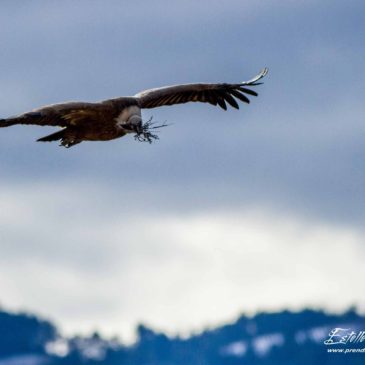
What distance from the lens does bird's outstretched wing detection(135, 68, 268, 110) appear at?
54.0m

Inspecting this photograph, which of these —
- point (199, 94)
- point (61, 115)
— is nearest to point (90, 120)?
point (61, 115)

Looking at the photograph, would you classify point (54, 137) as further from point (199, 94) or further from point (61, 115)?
point (199, 94)

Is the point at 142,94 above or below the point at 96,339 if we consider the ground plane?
above

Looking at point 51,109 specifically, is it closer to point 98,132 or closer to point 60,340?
point 98,132

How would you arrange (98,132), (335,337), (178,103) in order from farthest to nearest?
1. (335,337)
2. (178,103)
3. (98,132)

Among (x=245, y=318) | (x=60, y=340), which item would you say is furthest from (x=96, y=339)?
(x=245, y=318)

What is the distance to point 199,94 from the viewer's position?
2218 inches

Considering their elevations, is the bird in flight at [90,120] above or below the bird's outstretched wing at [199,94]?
below

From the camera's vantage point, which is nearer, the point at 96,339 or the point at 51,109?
the point at 51,109

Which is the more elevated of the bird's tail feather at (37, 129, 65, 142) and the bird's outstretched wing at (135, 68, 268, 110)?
the bird's outstretched wing at (135, 68, 268, 110)

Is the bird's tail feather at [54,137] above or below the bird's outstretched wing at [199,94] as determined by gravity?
below

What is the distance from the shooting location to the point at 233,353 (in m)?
63.3

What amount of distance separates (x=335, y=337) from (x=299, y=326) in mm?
1154

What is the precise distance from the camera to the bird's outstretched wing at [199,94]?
2124 inches
